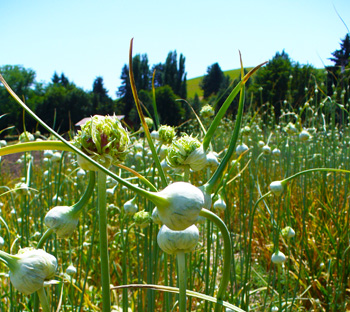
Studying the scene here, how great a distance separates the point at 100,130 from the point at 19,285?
180 mm

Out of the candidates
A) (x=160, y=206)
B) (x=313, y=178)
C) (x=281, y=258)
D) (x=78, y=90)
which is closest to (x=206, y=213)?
(x=160, y=206)

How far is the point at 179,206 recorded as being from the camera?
243 millimetres

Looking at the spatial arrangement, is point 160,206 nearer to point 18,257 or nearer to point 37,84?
point 18,257

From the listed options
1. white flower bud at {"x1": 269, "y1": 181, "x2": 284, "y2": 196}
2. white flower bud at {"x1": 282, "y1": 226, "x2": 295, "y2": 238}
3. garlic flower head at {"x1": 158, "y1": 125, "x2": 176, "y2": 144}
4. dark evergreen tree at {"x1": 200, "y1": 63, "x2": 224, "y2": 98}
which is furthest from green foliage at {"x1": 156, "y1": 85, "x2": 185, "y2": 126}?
dark evergreen tree at {"x1": 200, "y1": 63, "x2": 224, "y2": 98}

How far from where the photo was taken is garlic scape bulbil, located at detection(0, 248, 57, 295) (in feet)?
1.07

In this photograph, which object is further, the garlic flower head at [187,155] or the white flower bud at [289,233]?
the white flower bud at [289,233]

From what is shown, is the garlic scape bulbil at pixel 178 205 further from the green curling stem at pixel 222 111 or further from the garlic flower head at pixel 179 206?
the green curling stem at pixel 222 111

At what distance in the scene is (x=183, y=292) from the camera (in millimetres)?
343

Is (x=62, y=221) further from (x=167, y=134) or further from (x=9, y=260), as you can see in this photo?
(x=167, y=134)

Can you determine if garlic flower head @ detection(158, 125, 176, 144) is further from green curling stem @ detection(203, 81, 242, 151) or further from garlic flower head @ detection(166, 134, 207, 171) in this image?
green curling stem @ detection(203, 81, 242, 151)

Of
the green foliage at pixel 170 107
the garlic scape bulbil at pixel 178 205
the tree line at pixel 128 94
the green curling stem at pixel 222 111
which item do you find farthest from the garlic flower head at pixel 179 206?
the green foliage at pixel 170 107

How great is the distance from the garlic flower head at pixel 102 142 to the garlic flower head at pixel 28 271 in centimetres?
11

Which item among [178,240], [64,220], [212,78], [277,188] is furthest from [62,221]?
[212,78]

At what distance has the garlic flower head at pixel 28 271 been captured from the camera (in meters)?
0.33
